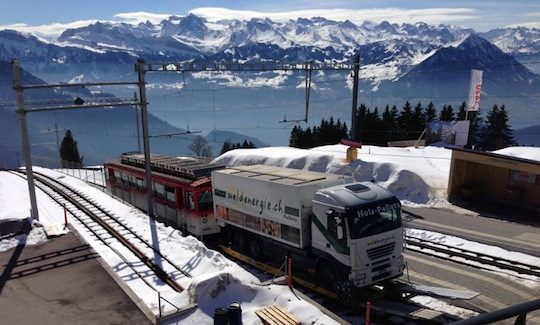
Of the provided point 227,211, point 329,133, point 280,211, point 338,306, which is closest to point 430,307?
point 338,306

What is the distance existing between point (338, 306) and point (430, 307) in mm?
2911

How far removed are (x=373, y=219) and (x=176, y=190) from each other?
1214cm

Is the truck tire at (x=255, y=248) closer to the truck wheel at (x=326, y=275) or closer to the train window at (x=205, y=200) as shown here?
the truck wheel at (x=326, y=275)

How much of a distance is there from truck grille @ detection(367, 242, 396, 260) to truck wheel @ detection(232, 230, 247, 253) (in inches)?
270

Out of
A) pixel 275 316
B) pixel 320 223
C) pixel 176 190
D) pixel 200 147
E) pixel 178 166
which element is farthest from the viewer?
pixel 200 147

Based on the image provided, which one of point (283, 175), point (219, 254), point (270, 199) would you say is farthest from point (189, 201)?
point (270, 199)

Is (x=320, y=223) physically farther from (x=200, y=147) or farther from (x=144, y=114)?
(x=200, y=147)

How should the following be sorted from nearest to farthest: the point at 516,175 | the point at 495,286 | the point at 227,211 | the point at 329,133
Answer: the point at 495,286 → the point at 227,211 → the point at 516,175 → the point at 329,133

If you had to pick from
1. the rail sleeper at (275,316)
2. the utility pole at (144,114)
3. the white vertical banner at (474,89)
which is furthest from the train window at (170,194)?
the white vertical banner at (474,89)

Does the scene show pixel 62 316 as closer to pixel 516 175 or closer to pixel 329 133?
pixel 516 175

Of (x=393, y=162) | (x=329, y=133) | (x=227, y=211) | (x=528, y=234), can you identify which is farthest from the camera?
(x=329, y=133)

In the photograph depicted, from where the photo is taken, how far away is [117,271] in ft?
51.9

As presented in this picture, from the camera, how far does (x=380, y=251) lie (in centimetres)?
1392

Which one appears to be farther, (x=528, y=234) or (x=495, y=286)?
(x=528, y=234)
